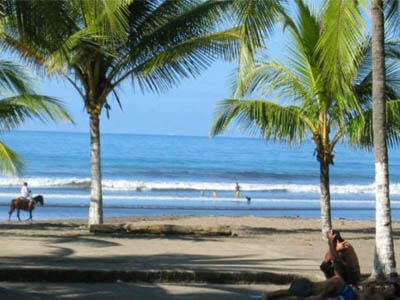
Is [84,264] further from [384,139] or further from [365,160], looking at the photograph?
[365,160]

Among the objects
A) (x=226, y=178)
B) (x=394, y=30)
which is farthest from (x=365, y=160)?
(x=394, y=30)

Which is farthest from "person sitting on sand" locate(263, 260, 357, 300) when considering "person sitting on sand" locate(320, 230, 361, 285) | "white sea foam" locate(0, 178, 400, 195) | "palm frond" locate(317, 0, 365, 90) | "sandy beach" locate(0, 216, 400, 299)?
"white sea foam" locate(0, 178, 400, 195)

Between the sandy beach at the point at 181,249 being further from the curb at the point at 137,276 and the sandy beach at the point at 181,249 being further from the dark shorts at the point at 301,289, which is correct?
the dark shorts at the point at 301,289

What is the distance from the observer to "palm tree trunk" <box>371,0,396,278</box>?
12016 millimetres

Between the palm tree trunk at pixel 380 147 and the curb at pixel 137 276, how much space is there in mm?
1326

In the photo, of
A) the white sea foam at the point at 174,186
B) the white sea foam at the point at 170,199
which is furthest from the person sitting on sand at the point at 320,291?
the white sea foam at the point at 174,186

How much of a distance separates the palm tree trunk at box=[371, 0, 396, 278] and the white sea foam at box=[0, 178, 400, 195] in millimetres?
37242

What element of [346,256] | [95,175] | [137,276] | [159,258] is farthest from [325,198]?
[346,256]

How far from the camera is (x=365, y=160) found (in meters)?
83.2

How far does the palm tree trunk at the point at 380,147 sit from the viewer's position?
1202 cm

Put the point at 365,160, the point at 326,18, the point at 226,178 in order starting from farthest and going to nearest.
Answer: the point at 365,160, the point at 226,178, the point at 326,18

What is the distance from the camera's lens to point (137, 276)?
1180 cm

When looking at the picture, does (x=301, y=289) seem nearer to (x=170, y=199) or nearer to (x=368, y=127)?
(x=368, y=127)

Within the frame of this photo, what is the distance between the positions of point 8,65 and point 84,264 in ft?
28.3
